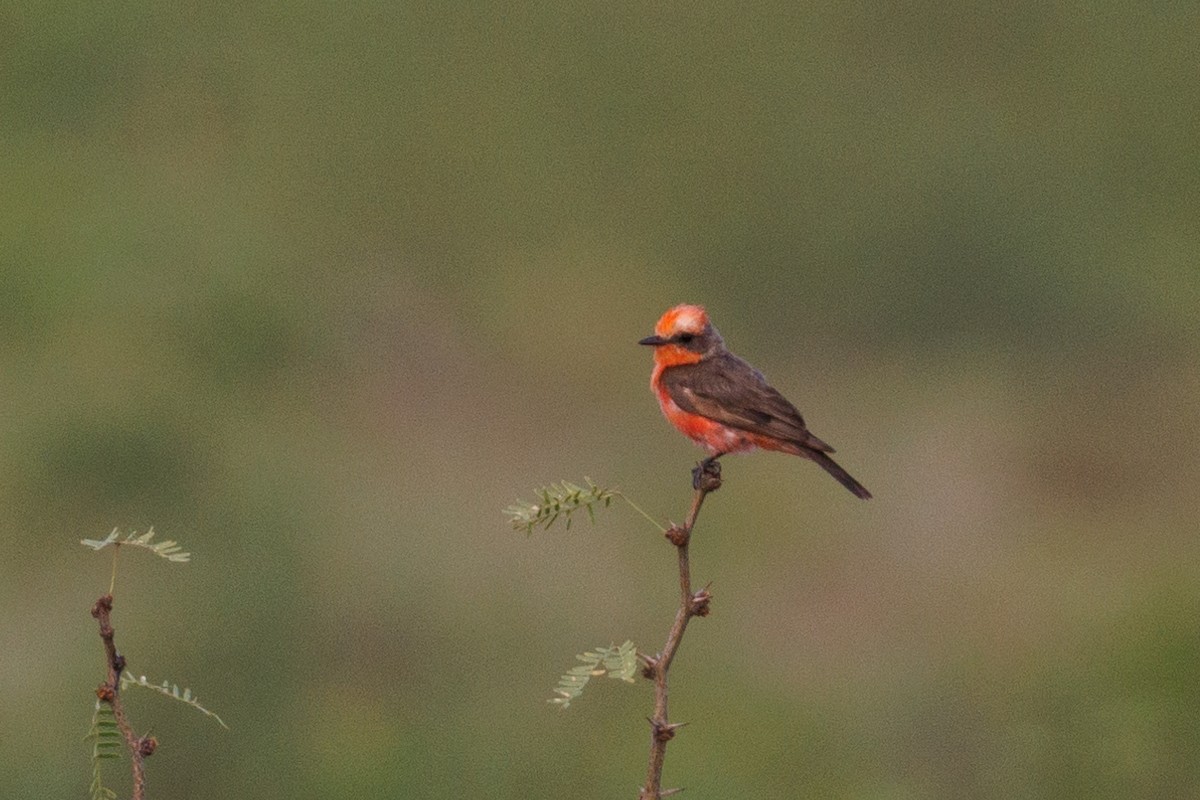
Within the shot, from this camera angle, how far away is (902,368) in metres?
13.5

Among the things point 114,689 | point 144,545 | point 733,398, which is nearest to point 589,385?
point 733,398

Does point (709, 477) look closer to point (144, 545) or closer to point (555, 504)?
point (555, 504)

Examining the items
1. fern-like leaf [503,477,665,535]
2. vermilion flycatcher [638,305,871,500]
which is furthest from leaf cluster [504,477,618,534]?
vermilion flycatcher [638,305,871,500]

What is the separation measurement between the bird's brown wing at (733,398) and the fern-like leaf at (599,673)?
7.37ft

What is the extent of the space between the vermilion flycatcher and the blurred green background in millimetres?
2786

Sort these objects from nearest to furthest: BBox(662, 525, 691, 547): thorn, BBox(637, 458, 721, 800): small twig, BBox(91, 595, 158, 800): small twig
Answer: BBox(91, 595, 158, 800): small twig < BBox(637, 458, 721, 800): small twig < BBox(662, 525, 691, 547): thorn

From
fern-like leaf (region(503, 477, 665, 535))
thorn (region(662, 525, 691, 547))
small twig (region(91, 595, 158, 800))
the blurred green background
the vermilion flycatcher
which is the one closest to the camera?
small twig (region(91, 595, 158, 800))

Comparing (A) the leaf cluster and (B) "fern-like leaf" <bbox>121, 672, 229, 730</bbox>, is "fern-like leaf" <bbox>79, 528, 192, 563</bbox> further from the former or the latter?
(A) the leaf cluster

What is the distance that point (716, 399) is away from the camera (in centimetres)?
516

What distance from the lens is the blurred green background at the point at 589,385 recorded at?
8.55 meters

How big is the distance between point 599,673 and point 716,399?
2.32 metres

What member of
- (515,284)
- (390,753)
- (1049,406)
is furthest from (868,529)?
(390,753)

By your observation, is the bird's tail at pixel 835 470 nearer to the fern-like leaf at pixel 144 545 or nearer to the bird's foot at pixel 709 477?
the bird's foot at pixel 709 477

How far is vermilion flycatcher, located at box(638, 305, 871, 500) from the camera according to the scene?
5.14 m
